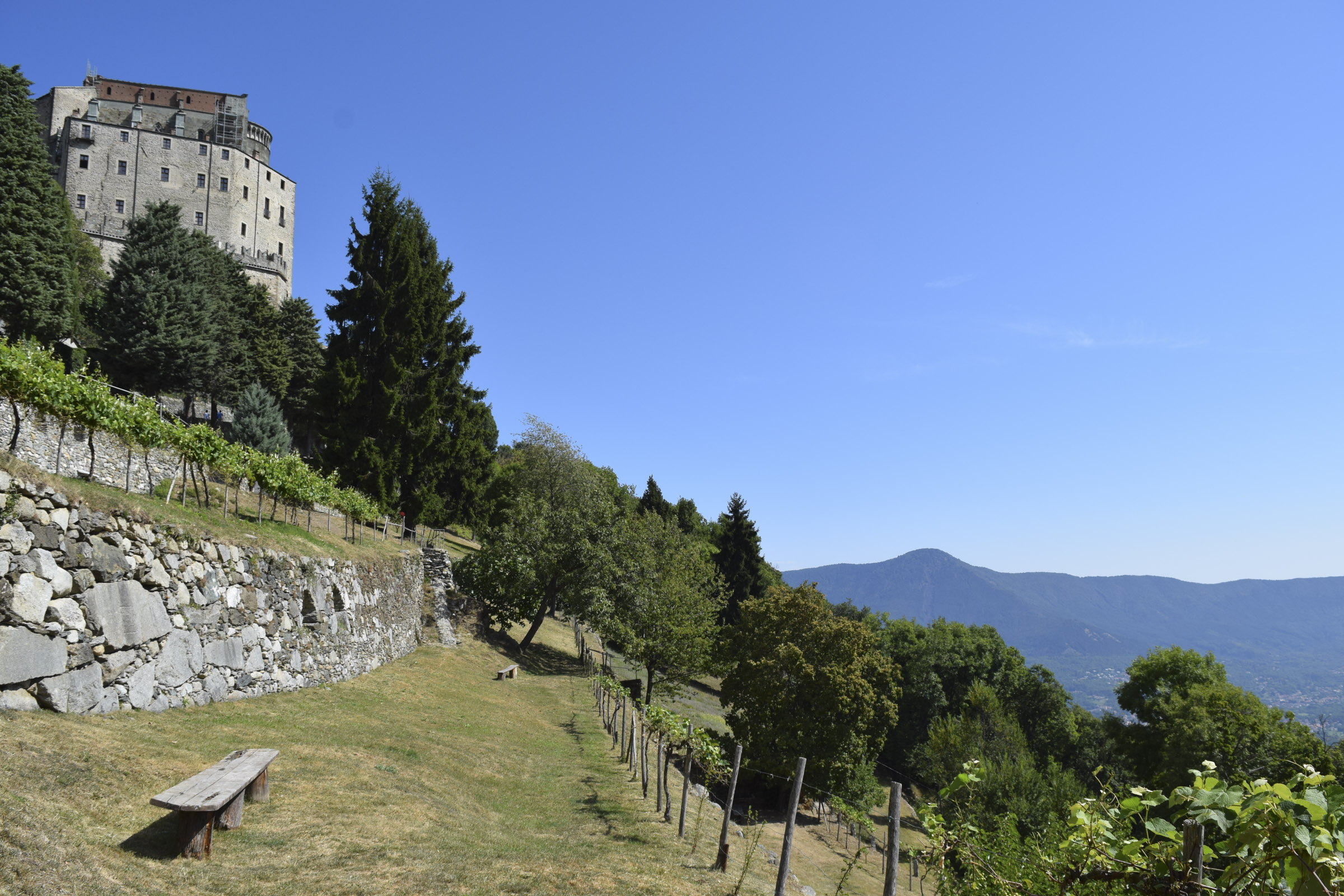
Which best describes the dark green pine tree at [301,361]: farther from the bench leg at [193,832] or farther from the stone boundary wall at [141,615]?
the bench leg at [193,832]

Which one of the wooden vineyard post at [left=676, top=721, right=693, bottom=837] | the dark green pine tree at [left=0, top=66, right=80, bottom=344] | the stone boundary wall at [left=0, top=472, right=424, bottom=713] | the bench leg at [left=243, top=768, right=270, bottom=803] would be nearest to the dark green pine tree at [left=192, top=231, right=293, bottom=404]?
→ the dark green pine tree at [left=0, top=66, right=80, bottom=344]

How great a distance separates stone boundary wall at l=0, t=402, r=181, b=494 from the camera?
17.9m

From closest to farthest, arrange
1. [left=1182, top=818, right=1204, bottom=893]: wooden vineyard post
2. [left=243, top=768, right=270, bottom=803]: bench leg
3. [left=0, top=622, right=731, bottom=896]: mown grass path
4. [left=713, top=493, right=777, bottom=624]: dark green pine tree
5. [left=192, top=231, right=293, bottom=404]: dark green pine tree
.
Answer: [left=1182, top=818, right=1204, bottom=893]: wooden vineyard post, [left=0, top=622, right=731, bottom=896]: mown grass path, [left=243, top=768, right=270, bottom=803]: bench leg, [left=192, top=231, right=293, bottom=404]: dark green pine tree, [left=713, top=493, right=777, bottom=624]: dark green pine tree

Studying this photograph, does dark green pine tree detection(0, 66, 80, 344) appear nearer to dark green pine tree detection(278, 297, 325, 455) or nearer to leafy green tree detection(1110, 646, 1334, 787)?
dark green pine tree detection(278, 297, 325, 455)

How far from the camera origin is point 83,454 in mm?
20906

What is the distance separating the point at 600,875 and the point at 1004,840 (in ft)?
22.3

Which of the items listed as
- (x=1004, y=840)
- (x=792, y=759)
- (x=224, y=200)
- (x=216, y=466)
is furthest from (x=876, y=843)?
(x=224, y=200)

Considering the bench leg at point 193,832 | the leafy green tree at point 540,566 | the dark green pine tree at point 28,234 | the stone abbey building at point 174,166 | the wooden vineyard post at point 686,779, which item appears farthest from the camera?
the stone abbey building at point 174,166

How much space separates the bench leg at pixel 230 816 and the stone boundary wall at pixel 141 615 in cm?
356

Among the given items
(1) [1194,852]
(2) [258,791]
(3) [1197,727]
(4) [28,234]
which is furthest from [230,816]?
(3) [1197,727]

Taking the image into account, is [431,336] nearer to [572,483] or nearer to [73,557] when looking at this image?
[572,483]

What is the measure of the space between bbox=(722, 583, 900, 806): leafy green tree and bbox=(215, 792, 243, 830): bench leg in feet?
86.1

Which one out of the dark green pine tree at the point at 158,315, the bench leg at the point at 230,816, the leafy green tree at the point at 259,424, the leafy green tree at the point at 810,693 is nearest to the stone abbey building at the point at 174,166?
the dark green pine tree at the point at 158,315

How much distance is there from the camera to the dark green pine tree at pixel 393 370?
35.9m
